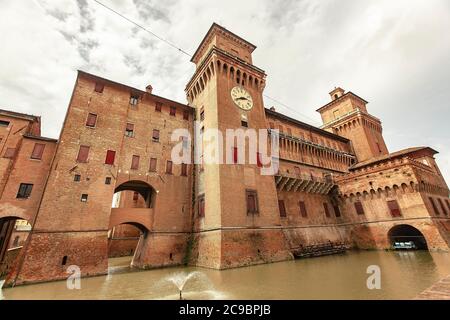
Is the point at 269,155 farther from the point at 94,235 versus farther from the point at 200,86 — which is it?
the point at 94,235

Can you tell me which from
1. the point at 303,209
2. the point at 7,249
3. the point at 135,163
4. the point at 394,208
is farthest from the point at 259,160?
the point at 7,249

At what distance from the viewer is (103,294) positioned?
1021cm

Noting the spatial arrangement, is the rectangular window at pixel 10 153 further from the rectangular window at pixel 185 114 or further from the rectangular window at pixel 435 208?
the rectangular window at pixel 435 208

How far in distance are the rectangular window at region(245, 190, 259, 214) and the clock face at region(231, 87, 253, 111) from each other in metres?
9.04

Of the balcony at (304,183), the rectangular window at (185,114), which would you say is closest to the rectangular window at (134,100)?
the rectangular window at (185,114)

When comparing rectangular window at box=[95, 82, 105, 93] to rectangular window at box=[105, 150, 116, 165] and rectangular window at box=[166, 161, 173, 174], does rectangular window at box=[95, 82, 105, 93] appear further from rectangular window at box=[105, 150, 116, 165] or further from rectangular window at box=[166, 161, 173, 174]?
rectangular window at box=[166, 161, 173, 174]

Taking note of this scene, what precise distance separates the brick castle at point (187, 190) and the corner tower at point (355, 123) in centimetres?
595

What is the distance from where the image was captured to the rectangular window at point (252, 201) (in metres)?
18.3

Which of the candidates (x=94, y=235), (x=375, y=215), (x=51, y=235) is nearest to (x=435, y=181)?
(x=375, y=215)

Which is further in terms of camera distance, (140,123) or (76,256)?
(140,123)

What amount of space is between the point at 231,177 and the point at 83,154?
39.2ft

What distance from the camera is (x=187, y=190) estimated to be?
21.4m

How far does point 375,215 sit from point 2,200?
33.0 meters
